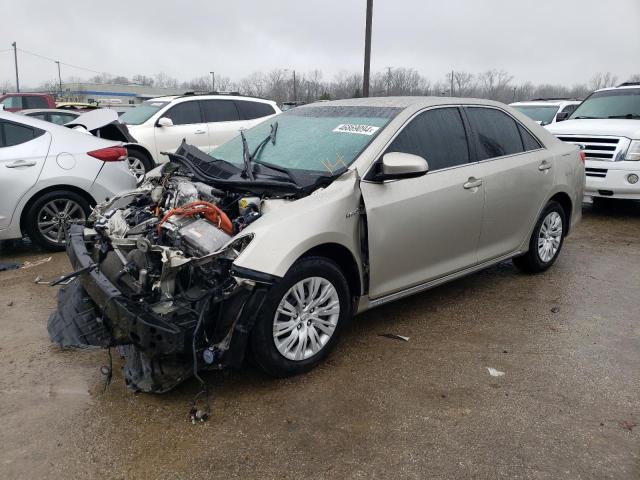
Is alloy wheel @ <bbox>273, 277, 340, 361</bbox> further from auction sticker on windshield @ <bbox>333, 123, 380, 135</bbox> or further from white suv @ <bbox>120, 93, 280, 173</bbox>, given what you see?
Result: white suv @ <bbox>120, 93, 280, 173</bbox>

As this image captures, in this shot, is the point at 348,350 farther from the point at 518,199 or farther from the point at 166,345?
the point at 518,199

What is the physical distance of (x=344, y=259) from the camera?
11.7 ft

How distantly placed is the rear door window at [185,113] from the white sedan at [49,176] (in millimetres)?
4222

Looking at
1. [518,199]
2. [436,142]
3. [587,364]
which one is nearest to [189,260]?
[436,142]

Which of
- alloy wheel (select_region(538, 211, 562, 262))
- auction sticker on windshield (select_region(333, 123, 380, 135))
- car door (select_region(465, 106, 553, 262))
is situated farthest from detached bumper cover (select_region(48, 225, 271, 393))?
alloy wheel (select_region(538, 211, 562, 262))

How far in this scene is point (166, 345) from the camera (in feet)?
9.24

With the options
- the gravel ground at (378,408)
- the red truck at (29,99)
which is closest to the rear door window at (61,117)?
the red truck at (29,99)

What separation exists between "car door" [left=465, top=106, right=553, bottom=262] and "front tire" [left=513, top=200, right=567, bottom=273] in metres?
0.22

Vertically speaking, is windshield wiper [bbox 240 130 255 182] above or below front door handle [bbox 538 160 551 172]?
above

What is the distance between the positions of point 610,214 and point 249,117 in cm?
657

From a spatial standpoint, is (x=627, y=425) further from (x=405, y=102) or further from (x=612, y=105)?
(x=612, y=105)

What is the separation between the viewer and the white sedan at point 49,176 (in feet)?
18.1

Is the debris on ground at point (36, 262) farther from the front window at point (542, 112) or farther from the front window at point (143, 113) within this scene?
the front window at point (542, 112)

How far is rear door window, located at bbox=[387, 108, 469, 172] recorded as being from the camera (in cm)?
397
